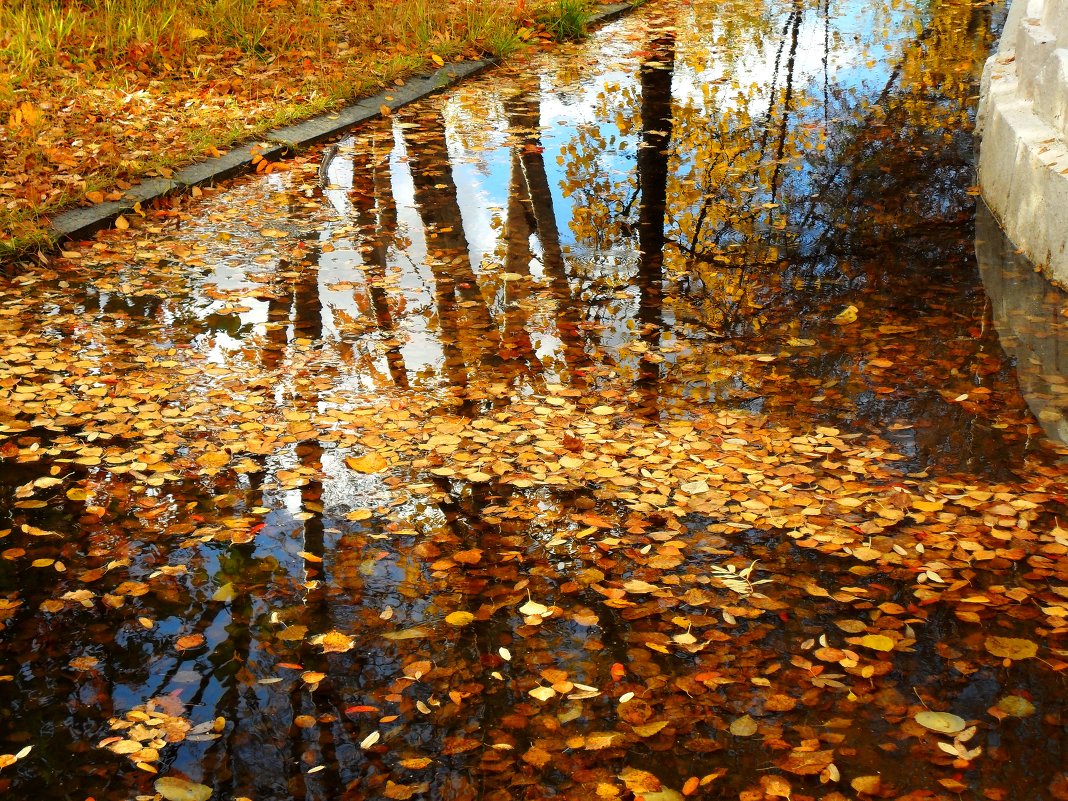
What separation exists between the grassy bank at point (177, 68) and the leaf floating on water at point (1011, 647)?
550 centimetres

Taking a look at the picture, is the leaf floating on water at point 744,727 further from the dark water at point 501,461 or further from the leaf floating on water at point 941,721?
the leaf floating on water at point 941,721

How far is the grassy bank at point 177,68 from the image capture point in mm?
6875

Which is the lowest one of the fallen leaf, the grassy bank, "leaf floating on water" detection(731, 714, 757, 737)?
the fallen leaf

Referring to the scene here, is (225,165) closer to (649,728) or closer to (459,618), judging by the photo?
(459,618)

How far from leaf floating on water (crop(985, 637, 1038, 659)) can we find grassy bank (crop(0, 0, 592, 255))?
5496 millimetres

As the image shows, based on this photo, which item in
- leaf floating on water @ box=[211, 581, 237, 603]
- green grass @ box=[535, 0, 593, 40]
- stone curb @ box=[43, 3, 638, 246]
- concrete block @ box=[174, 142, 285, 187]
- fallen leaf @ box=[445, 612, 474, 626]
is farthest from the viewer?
green grass @ box=[535, 0, 593, 40]

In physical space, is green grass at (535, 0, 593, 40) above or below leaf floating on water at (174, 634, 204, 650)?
above

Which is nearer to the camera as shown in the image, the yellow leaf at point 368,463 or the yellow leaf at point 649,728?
the yellow leaf at point 649,728

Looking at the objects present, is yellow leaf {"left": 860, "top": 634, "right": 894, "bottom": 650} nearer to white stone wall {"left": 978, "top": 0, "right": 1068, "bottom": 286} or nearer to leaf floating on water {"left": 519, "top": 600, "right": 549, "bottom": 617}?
leaf floating on water {"left": 519, "top": 600, "right": 549, "bottom": 617}

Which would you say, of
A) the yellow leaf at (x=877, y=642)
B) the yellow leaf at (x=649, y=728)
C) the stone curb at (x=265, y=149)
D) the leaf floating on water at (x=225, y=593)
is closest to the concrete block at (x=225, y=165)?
the stone curb at (x=265, y=149)

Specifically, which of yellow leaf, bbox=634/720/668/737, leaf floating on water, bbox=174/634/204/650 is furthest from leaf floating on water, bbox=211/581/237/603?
yellow leaf, bbox=634/720/668/737

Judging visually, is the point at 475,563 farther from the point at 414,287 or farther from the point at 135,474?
the point at 414,287

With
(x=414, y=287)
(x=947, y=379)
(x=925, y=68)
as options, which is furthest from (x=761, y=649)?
(x=925, y=68)

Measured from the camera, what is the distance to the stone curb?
6285mm
